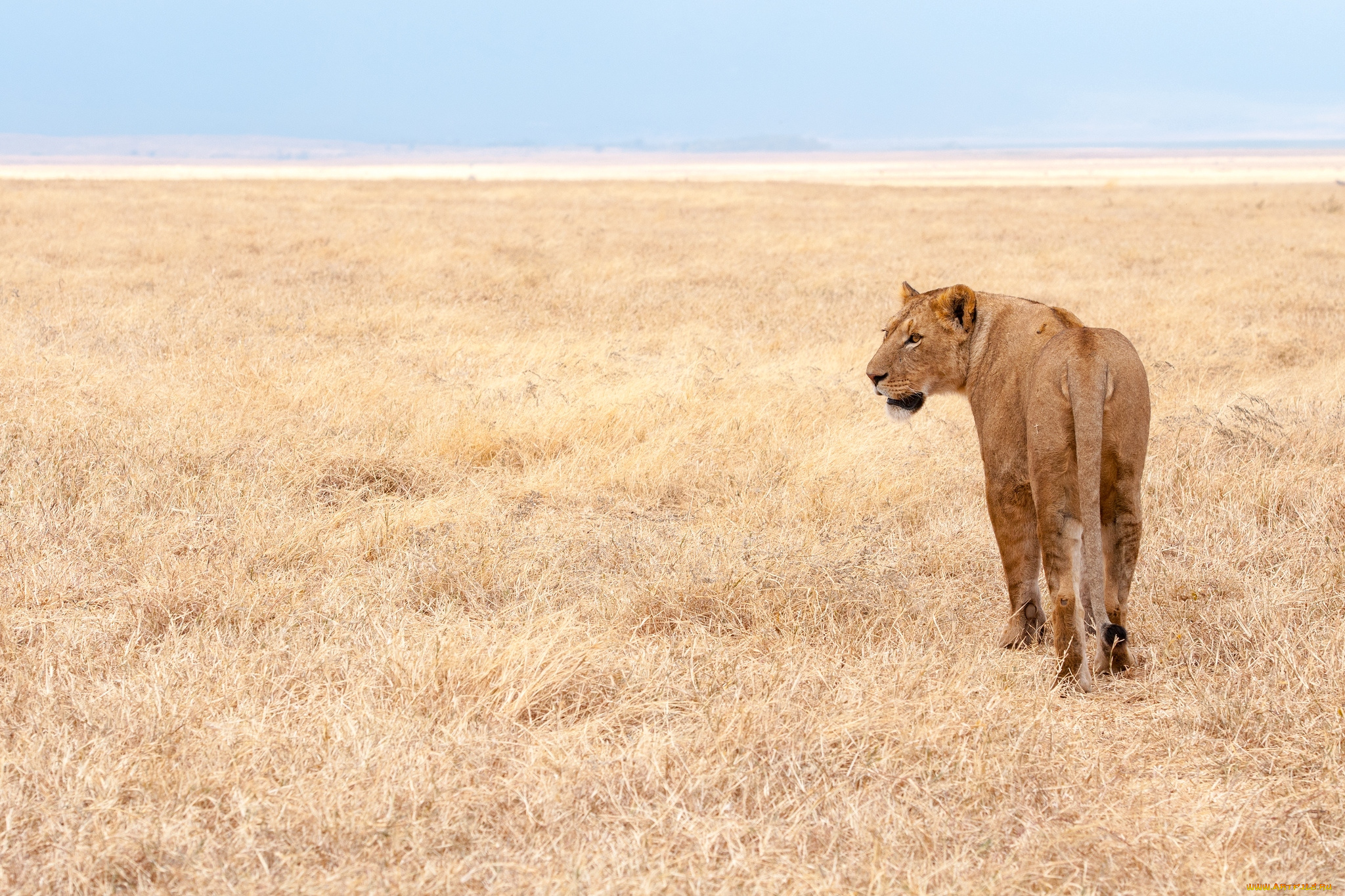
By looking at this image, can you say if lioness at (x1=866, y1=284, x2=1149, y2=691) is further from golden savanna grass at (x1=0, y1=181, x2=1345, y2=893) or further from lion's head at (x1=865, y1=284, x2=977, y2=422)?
golden savanna grass at (x1=0, y1=181, x2=1345, y2=893)

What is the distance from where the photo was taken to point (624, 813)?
2742 millimetres

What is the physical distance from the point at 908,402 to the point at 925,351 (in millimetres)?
265

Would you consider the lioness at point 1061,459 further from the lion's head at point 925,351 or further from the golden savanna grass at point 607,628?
the golden savanna grass at point 607,628

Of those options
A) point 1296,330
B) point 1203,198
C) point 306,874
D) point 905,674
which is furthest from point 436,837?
point 1203,198

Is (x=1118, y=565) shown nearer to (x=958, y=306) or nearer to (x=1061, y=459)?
(x=1061, y=459)

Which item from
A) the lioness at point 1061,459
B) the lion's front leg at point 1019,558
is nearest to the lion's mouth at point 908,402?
the lioness at point 1061,459

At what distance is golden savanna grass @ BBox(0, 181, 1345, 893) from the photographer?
263cm

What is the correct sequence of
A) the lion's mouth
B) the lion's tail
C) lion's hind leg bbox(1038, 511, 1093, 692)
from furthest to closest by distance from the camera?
the lion's mouth
lion's hind leg bbox(1038, 511, 1093, 692)
the lion's tail

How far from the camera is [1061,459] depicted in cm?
344

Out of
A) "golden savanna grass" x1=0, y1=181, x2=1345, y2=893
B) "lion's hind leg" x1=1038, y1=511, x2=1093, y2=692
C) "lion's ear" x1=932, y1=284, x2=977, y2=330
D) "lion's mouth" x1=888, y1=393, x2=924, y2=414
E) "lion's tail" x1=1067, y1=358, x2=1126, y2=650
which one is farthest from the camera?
"lion's mouth" x1=888, y1=393, x2=924, y2=414

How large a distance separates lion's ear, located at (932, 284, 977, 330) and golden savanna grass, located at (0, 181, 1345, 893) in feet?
3.57

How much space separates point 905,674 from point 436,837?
158 cm

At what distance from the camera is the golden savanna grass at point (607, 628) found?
2631 millimetres

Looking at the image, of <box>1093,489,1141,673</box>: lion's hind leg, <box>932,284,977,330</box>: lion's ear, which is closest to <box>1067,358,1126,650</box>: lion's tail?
<box>1093,489,1141,673</box>: lion's hind leg
